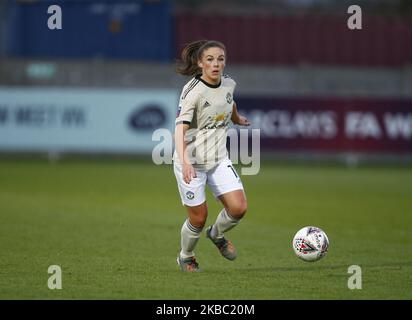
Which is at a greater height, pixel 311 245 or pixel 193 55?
pixel 193 55

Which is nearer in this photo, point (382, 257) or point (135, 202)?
point (382, 257)

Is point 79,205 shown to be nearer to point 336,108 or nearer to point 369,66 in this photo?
point 336,108

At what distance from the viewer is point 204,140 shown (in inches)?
393

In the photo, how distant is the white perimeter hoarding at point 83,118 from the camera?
992 inches

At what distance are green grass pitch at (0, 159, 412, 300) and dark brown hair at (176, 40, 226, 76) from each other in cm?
200

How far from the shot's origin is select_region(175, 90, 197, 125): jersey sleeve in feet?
31.9

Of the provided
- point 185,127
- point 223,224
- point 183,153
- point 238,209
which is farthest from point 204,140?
point 223,224

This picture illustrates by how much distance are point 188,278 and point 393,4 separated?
31.3 meters

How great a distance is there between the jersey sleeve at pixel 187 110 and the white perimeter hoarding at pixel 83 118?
1550 centimetres

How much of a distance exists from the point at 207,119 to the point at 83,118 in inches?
624

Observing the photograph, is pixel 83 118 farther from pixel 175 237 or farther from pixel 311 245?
pixel 311 245

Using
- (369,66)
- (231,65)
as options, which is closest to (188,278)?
(231,65)

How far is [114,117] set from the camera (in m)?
25.6
